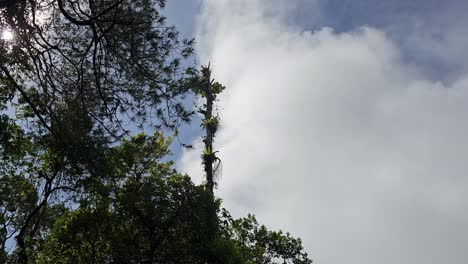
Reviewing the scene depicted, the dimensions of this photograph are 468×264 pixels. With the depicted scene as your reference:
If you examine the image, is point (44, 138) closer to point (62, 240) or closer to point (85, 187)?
point (85, 187)

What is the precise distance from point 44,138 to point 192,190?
16.8 feet

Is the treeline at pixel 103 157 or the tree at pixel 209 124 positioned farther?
the tree at pixel 209 124

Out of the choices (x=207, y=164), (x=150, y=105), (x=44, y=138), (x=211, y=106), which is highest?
(x=211, y=106)

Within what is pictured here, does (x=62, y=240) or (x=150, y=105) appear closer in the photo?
(x=150, y=105)

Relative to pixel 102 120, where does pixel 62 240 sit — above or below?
below

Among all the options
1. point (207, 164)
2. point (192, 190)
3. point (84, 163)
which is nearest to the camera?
point (84, 163)

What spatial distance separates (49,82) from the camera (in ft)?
30.1

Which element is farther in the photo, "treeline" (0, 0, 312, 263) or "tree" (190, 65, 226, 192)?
"tree" (190, 65, 226, 192)

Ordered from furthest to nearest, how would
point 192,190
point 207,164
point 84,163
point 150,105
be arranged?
point 207,164 → point 192,190 → point 150,105 → point 84,163

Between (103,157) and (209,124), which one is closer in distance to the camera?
(103,157)

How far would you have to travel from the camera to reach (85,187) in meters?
9.05

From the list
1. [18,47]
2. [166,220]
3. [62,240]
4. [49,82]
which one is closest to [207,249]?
[166,220]

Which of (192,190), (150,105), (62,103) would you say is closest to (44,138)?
(62,103)

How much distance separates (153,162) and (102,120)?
10365 millimetres
